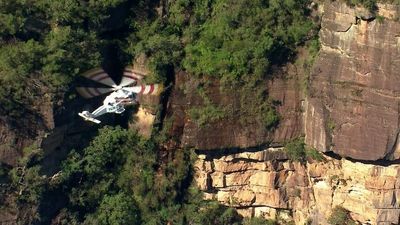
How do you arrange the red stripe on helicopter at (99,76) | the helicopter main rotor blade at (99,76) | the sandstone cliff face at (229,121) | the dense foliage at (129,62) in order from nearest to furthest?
the dense foliage at (129,62), the helicopter main rotor blade at (99,76), the red stripe on helicopter at (99,76), the sandstone cliff face at (229,121)

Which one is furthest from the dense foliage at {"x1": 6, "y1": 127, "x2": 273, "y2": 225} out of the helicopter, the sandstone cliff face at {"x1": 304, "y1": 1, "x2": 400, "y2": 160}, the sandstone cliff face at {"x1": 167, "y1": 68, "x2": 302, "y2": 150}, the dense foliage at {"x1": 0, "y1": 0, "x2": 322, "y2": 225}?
the sandstone cliff face at {"x1": 304, "y1": 1, "x2": 400, "y2": 160}

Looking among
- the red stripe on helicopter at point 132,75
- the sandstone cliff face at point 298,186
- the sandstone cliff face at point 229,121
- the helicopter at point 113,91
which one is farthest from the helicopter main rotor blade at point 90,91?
the sandstone cliff face at point 298,186

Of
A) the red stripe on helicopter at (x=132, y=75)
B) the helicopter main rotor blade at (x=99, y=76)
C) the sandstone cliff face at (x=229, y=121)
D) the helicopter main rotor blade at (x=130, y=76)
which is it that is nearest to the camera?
the helicopter main rotor blade at (x=99, y=76)

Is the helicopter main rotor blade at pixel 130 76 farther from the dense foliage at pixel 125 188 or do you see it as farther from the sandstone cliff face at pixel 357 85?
the sandstone cliff face at pixel 357 85

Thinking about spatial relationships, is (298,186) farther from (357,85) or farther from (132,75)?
(132,75)

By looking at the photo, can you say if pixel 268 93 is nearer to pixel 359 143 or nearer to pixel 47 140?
pixel 359 143

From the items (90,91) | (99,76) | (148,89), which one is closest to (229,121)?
(148,89)
